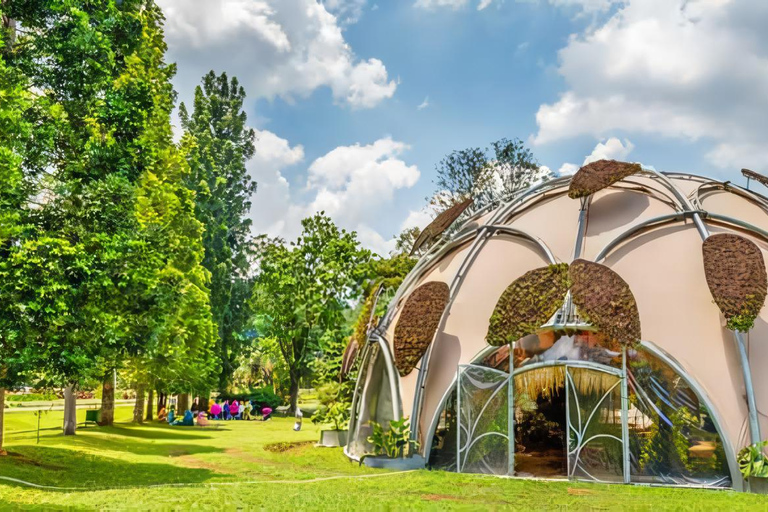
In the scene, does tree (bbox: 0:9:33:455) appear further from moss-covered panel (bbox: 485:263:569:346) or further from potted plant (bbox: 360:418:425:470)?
moss-covered panel (bbox: 485:263:569:346)

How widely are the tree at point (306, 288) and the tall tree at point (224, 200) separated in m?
2.84

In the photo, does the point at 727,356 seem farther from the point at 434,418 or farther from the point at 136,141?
the point at 136,141

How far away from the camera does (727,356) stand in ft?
46.0

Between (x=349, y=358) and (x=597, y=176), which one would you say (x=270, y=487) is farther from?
(x=597, y=176)

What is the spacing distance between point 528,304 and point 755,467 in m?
5.52

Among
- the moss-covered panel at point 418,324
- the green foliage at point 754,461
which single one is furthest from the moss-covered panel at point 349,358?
the green foliage at point 754,461

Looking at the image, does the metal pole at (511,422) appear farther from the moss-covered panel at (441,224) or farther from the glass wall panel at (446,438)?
the moss-covered panel at (441,224)

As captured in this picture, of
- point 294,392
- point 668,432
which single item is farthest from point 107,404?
point 668,432

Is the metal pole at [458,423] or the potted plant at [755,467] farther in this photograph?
the metal pole at [458,423]

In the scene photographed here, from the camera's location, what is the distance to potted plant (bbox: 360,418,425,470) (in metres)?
16.3

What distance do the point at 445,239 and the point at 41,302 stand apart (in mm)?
11914

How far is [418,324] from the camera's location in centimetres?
1705

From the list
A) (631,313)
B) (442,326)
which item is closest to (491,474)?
(442,326)

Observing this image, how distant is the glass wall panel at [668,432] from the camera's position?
13.7 metres
